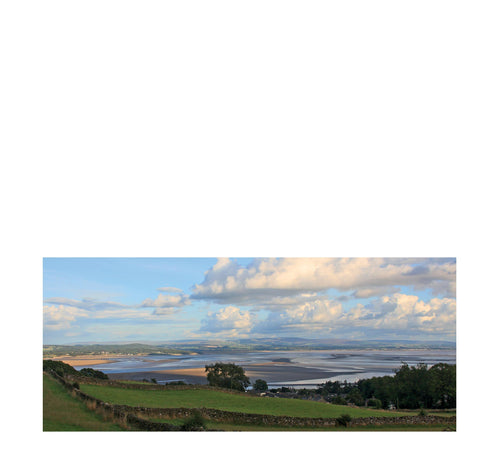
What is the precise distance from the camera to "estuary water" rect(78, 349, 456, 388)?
1655cm

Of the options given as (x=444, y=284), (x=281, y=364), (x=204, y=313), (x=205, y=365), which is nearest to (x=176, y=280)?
(x=204, y=313)

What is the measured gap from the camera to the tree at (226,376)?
16.6 metres

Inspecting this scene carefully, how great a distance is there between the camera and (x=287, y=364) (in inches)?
655

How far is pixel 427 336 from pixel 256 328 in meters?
4.74

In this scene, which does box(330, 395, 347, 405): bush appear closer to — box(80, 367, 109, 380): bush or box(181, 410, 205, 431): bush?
box(181, 410, 205, 431): bush

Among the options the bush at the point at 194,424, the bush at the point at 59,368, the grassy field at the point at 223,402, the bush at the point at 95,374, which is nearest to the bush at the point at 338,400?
the grassy field at the point at 223,402

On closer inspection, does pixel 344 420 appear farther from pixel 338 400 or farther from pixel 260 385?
pixel 260 385

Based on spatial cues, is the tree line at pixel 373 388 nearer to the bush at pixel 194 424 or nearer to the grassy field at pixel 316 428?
the grassy field at pixel 316 428

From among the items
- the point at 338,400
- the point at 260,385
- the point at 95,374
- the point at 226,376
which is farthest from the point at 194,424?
the point at 338,400

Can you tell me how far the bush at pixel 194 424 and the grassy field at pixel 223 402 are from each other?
0.50 m

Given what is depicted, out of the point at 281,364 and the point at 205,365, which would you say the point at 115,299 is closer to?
the point at 205,365

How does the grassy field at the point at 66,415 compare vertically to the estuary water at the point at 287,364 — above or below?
below

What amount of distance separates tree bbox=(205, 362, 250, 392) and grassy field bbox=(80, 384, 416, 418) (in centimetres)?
25

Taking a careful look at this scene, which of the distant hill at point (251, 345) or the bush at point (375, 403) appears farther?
the bush at point (375, 403)
